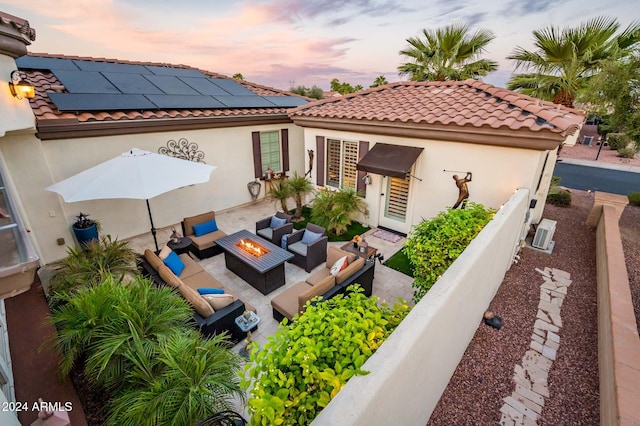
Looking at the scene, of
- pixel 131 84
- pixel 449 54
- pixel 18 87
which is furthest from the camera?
pixel 449 54

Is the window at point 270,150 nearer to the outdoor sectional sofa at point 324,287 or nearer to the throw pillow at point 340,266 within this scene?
the outdoor sectional sofa at point 324,287

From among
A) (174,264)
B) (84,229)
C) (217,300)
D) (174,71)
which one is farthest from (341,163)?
(174,71)

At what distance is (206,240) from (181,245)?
0.74m

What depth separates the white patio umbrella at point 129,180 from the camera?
6.20 m

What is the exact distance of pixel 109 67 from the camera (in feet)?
38.2

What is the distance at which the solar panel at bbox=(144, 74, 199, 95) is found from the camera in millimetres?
11430

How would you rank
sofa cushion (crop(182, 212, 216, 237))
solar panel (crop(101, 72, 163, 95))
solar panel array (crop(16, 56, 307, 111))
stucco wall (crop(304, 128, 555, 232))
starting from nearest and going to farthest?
stucco wall (crop(304, 128, 555, 232)) → sofa cushion (crop(182, 212, 216, 237)) → solar panel array (crop(16, 56, 307, 111)) → solar panel (crop(101, 72, 163, 95))

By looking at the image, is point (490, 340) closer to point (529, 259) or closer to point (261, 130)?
point (529, 259)

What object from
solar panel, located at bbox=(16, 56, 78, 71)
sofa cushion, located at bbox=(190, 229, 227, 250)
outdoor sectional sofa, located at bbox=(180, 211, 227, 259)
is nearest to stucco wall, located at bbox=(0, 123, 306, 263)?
outdoor sectional sofa, located at bbox=(180, 211, 227, 259)

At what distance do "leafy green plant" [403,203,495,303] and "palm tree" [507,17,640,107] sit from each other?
955 cm

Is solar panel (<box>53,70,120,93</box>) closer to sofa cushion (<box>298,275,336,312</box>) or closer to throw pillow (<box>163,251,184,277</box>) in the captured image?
throw pillow (<box>163,251,184,277</box>)

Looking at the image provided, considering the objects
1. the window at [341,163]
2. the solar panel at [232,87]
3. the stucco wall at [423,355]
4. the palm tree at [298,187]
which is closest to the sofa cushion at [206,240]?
the palm tree at [298,187]

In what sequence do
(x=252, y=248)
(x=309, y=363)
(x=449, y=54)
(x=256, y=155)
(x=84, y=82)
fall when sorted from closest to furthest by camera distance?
(x=309, y=363) → (x=252, y=248) → (x=84, y=82) → (x=256, y=155) → (x=449, y=54)

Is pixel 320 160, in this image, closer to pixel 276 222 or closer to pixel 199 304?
pixel 276 222
